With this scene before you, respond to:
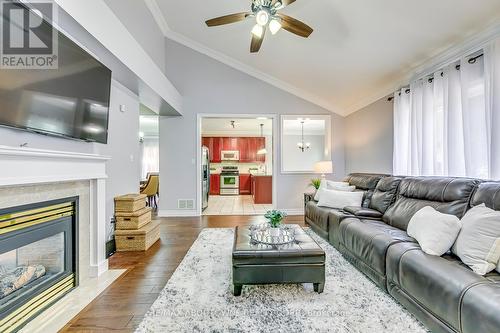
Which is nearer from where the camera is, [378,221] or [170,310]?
[170,310]

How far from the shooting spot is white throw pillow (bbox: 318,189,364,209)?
3.62 m

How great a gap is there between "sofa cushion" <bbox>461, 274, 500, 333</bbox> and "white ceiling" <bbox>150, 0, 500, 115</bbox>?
2542 mm

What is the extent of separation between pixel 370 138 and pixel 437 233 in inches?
125

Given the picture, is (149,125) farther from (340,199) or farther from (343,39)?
(340,199)

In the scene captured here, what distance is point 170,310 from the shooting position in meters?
1.87

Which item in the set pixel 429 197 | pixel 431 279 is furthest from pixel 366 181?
pixel 431 279

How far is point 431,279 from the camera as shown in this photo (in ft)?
4.99

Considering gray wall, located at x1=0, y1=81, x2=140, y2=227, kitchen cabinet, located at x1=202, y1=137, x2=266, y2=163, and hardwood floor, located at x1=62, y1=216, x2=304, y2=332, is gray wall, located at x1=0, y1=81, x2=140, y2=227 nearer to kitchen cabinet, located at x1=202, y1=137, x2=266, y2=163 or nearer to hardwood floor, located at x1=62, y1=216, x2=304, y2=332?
hardwood floor, located at x1=62, y1=216, x2=304, y2=332

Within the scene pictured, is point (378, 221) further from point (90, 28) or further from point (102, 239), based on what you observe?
point (90, 28)

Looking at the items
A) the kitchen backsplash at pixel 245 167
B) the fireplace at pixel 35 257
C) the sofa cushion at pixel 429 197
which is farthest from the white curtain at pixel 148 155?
the sofa cushion at pixel 429 197

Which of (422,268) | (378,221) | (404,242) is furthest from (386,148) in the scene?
(422,268)

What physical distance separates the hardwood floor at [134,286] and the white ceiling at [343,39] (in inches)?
142

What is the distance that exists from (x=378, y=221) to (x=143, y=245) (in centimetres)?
302

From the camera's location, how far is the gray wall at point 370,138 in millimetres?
4230
